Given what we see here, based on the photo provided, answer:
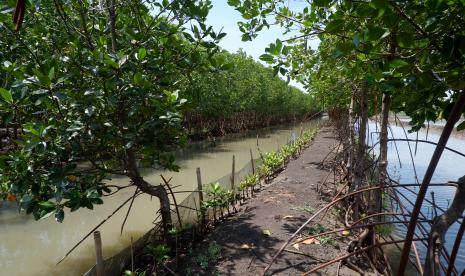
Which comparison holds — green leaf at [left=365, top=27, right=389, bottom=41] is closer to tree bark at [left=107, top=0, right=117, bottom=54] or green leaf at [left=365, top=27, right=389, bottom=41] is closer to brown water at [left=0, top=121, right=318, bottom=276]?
tree bark at [left=107, top=0, right=117, bottom=54]

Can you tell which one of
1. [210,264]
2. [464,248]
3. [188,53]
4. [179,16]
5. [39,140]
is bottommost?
[464,248]

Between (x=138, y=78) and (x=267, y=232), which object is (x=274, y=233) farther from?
(x=138, y=78)

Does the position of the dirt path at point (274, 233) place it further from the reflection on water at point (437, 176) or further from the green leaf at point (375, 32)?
the green leaf at point (375, 32)

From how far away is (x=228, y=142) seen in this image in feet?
76.2

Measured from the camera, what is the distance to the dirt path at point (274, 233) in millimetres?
4323

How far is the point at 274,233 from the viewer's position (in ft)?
17.4

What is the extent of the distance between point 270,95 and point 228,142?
9.83 metres

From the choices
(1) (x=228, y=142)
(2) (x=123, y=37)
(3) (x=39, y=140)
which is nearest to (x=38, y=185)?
(3) (x=39, y=140)

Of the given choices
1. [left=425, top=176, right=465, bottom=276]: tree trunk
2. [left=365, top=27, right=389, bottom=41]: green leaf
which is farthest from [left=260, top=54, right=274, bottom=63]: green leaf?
[left=425, top=176, right=465, bottom=276]: tree trunk

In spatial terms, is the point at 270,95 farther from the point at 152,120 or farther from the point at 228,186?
the point at 152,120

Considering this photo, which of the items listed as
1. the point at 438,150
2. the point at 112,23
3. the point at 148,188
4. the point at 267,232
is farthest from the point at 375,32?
the point at 267,232

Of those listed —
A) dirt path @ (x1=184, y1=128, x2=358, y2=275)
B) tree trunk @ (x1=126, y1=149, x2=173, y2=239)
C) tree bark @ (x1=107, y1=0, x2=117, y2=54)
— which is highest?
tree bark @ (x1=107, y1=0, x2=117, y2=54)

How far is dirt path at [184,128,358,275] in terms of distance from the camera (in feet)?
14.2

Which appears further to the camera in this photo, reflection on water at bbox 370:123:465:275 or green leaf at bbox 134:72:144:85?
reflection on water at bbox 370:123:465:275
